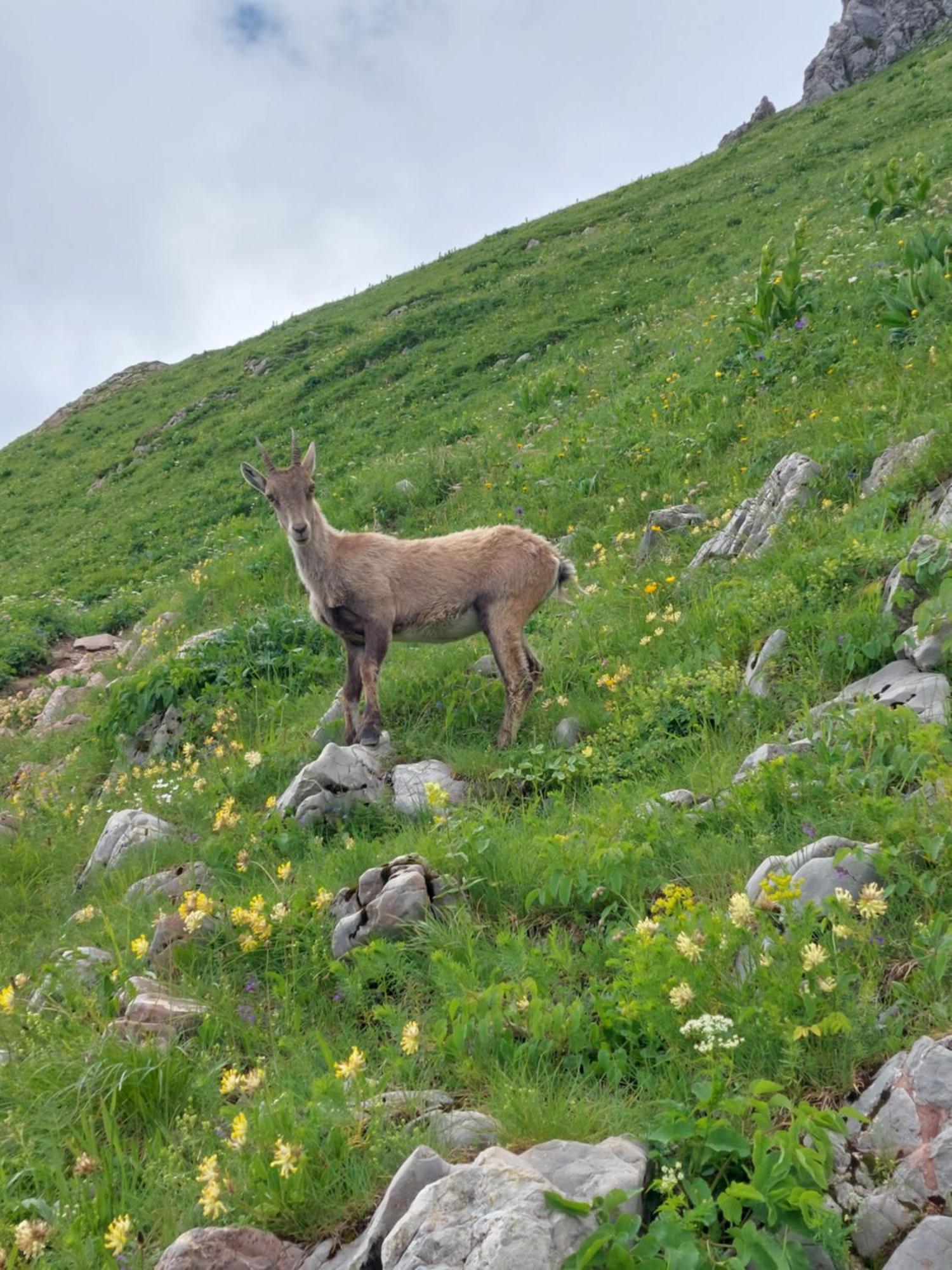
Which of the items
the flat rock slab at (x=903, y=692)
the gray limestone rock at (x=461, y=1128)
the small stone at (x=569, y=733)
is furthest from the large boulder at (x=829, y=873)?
the small stone at (x=569, y=733)

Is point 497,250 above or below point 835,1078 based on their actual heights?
above

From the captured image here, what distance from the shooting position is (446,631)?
8.22 metres

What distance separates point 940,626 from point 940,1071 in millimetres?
3105

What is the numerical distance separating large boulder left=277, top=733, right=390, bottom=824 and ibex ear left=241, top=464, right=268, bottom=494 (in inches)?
124

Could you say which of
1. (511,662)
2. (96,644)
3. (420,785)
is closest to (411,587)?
(511,662)

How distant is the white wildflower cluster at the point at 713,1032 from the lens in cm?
302

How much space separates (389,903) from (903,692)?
3174 millimetres

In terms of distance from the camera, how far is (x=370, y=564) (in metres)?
8.30

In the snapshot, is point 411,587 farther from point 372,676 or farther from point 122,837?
point 122,837

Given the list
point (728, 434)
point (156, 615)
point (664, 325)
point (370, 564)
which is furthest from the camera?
point (664, 325)

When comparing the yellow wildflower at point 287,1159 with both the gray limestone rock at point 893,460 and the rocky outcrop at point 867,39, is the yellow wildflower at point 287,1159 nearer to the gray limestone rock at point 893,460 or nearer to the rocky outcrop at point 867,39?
the gray limestone rock at point 893,460

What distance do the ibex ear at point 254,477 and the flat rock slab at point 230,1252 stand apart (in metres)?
6.50

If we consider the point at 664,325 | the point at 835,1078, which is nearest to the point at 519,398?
the point at 664,325

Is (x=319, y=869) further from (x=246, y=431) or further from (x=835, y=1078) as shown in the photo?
(x=246, y=431)
